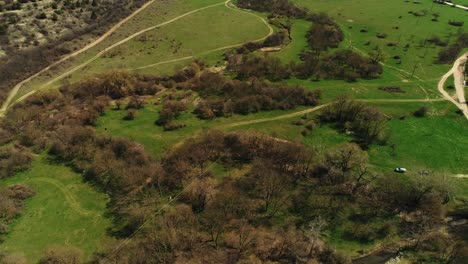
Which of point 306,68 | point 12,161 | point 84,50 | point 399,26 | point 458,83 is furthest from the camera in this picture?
point 399,26

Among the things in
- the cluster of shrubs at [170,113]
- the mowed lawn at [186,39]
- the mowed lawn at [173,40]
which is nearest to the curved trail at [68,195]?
the cluster of shrubs at [170,113]

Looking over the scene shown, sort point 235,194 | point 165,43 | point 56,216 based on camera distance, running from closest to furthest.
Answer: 1. point 56,216
2. point 235,194
3. point 165,43

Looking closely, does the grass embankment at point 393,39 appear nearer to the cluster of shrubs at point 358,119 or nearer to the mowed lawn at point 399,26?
the mowed lawn at point 399,26

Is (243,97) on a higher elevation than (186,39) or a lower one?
lower

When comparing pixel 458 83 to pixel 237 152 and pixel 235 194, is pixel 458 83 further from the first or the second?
pixel 235 194

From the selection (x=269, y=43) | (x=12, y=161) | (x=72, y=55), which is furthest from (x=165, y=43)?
(x=12, y=161)

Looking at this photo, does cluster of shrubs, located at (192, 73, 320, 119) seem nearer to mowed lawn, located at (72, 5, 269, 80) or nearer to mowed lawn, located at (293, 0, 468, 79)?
mowed lawn, located at (72, 5, 269, 80)

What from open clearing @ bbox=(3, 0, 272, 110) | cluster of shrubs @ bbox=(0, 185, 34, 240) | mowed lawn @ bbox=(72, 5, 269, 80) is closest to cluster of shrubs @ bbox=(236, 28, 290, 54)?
open clearing @ bbox=(3, 0, 272, 110)
